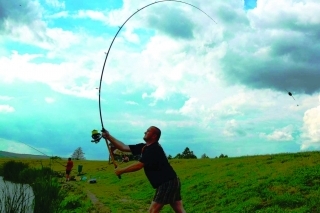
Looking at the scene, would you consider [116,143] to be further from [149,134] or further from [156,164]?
[156,164]

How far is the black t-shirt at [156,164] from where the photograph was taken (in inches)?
322

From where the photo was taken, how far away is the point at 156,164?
27.0ft

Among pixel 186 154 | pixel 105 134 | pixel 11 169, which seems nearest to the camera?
pixel 105 134

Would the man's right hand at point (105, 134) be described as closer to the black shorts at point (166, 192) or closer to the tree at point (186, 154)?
the black shorts at point (166, 192)

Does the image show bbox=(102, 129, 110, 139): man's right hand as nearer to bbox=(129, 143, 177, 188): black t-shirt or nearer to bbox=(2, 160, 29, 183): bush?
bbox=(129, 143, 177, 188): black t-shirt

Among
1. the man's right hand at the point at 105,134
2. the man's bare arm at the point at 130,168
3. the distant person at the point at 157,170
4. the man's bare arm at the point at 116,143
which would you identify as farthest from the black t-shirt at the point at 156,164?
the man's right hand at the point at 105,134

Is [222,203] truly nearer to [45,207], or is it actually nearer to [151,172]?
[45,207]

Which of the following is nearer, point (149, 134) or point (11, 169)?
point (149, 134)

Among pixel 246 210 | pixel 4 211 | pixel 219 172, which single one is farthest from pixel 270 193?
pixel 4 211

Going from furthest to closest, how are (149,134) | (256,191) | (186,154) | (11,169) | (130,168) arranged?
(186,154), (11,169), (256,191), (149,134), (130,168)

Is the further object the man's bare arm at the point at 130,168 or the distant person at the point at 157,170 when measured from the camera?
the distant person at the point at 157,170

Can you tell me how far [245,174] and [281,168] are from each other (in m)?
1.97

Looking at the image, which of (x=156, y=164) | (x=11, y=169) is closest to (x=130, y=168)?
(x=156, y=164)

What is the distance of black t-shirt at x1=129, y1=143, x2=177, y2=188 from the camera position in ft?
26.9
